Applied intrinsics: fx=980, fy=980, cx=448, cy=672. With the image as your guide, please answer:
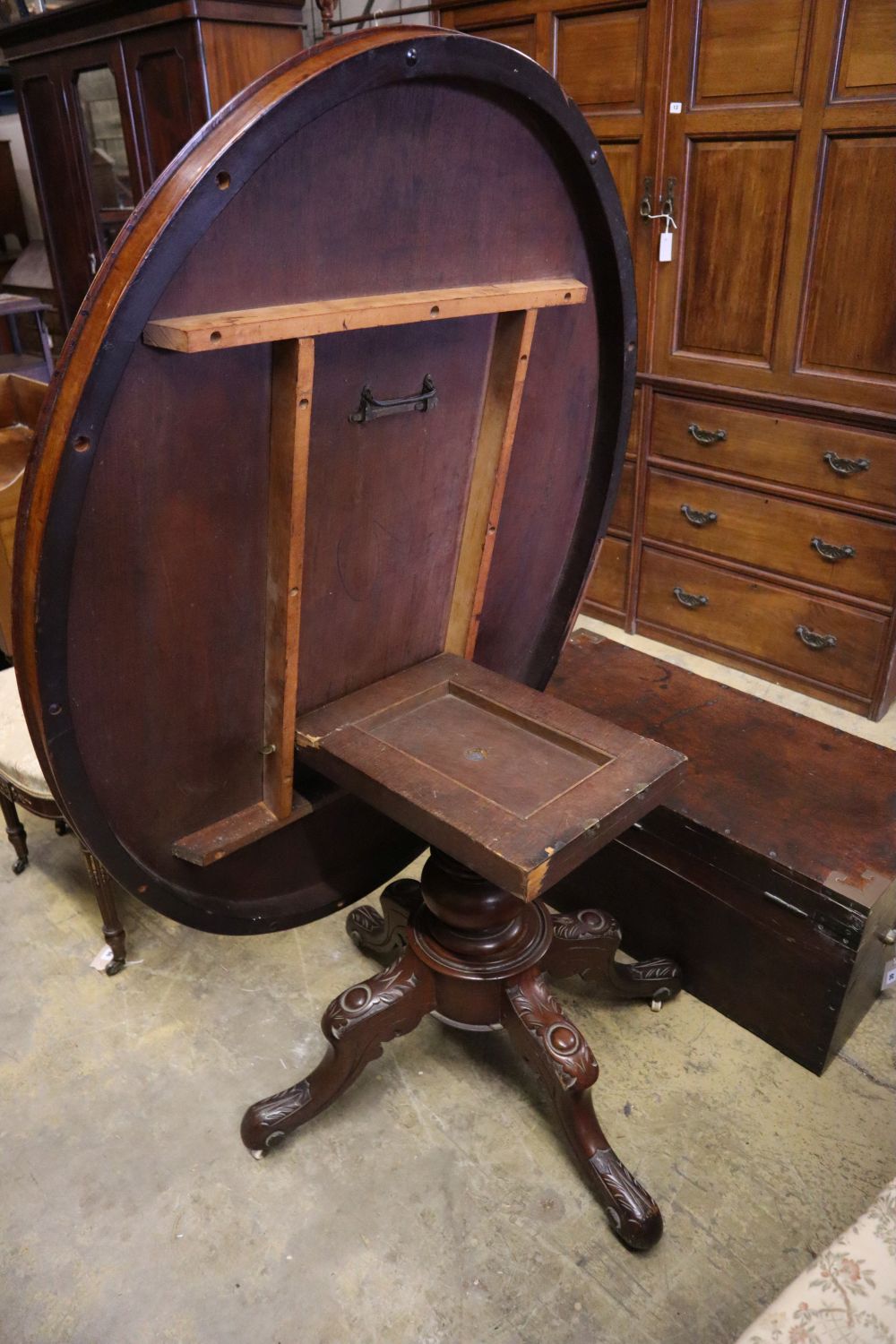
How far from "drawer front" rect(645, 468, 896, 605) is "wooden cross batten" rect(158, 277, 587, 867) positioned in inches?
65.2

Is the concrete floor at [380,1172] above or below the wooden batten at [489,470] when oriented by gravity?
below

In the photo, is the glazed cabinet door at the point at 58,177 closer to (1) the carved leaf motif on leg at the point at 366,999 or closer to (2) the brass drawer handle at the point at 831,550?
(2) the brass drawer handle at the point at 831,550

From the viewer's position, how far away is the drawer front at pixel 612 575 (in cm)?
346

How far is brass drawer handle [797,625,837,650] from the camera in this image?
3006mm

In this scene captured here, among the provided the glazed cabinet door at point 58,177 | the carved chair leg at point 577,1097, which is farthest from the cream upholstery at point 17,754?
the glazed cabinet door at point 58,177

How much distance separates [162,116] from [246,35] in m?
0.41

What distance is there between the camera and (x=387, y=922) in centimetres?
203

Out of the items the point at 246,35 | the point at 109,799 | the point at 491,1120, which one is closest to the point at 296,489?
the point at 109,799

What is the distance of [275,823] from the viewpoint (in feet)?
4.82

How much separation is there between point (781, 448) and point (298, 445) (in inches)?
84.6

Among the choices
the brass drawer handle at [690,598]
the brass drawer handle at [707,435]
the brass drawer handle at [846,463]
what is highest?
the brass drawer handle at [707,435]

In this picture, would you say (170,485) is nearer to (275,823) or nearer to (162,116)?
(275,823)

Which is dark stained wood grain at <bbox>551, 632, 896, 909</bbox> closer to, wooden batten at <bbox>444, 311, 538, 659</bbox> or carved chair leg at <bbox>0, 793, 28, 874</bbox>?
wooden batten at <bbox>444, 311, 538, 659</bbox>

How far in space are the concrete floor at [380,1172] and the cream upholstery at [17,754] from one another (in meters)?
0.43
